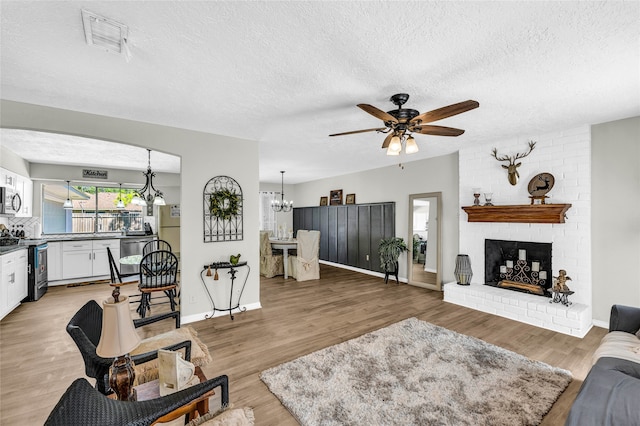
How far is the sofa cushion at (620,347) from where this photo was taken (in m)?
1.92

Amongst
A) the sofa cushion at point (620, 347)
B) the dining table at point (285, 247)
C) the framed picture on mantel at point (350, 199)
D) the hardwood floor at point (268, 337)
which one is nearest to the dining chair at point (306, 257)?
the dining table at point (285, 247)

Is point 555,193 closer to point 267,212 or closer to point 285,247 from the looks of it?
point 285,247

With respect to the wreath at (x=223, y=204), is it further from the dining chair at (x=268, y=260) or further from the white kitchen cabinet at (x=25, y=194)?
the white kitchen cabinet at (x=25, y=194)

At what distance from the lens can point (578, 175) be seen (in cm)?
360

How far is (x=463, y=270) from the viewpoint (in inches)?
180

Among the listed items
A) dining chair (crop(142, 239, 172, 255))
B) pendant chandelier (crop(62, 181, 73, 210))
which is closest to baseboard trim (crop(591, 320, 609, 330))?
dining chair (crop(142, 239, 172, 255))

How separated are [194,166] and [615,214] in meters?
5.39

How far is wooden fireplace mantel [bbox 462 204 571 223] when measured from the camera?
12.0 ft

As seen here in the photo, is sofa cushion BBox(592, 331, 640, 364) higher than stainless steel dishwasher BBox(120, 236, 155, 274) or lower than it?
lower

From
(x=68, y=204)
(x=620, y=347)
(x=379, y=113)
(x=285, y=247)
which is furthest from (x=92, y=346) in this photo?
(x=68, y=204)

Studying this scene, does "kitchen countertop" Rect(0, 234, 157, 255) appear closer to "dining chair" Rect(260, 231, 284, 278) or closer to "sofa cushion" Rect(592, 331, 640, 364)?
"dining chair" Rect(260, 231, 284, 278)

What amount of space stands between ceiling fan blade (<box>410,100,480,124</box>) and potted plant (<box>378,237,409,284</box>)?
3.56 metres

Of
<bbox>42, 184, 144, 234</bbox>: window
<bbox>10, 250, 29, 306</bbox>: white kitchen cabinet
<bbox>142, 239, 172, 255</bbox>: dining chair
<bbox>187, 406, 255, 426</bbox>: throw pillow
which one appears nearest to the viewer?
<bbox>187, 406, 255, 426</bbox>: throw pillow

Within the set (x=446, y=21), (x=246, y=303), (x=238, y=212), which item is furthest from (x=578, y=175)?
(x=246, y=303)
